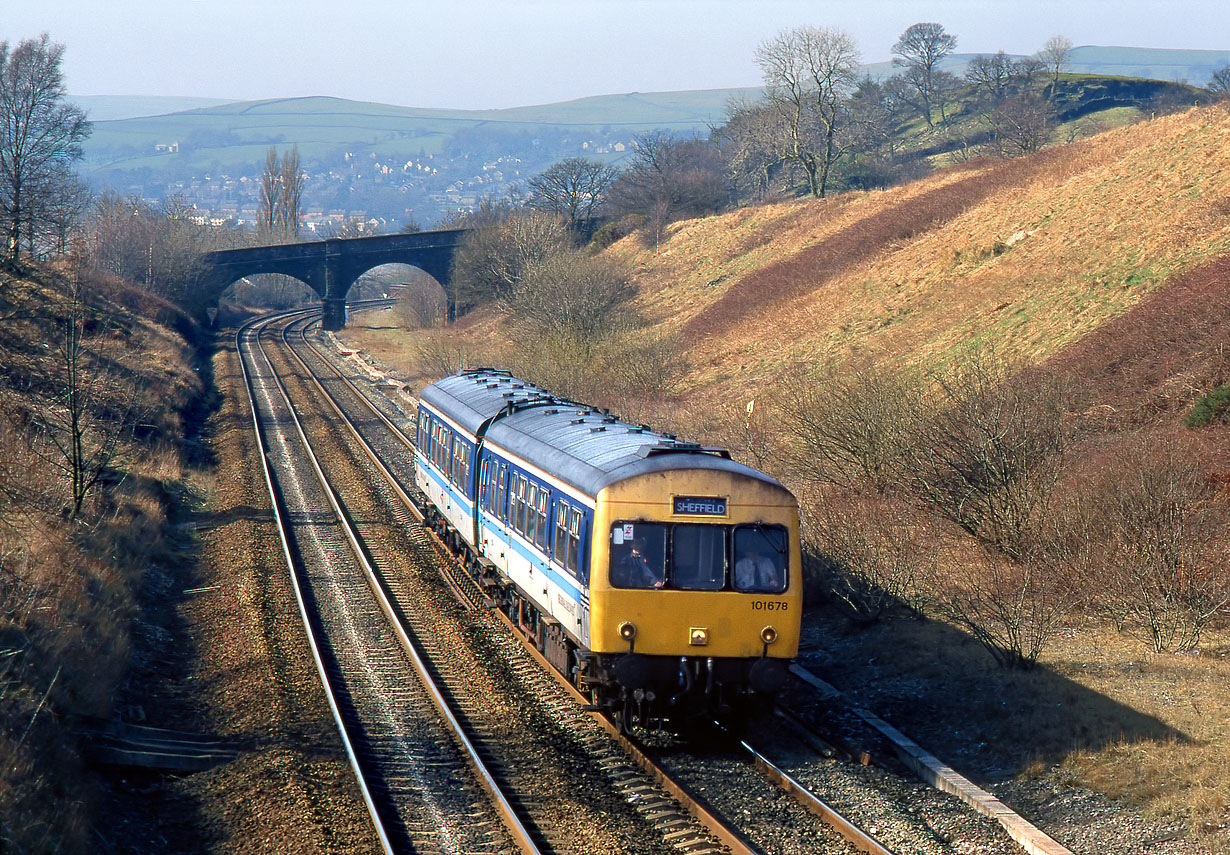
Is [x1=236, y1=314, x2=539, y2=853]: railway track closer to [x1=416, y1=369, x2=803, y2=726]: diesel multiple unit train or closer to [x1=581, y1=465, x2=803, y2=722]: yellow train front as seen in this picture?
[x1=416, y1=369, x2=803, y2=726]: diesel multiple unit train

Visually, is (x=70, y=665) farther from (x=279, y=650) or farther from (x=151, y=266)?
(x=151, y=266)

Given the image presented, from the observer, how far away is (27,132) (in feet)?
155

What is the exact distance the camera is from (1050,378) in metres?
19.7

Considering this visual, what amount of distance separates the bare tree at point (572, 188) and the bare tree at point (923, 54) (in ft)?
157

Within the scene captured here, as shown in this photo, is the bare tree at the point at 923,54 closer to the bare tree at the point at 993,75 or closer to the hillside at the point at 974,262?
the bare tree at the point at 993,75

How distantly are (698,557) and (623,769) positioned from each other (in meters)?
2.19

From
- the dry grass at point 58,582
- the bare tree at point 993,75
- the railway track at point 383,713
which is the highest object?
the bare tree at point 993,75

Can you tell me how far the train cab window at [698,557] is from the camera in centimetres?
1141

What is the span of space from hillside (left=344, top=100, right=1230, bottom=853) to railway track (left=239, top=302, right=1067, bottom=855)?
69.7 inches

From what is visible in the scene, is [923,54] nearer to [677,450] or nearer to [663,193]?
[663,193]

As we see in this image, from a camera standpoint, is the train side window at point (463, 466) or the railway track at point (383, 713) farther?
the train side window at point (463, 466)

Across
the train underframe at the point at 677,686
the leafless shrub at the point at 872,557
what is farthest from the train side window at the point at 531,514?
the leafless shrub at the point at 872,557

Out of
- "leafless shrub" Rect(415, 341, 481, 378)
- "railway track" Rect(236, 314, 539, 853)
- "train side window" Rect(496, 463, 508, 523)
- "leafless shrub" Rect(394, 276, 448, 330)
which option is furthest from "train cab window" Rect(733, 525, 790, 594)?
"leafless shrub" Rect(394, 276, 448, 330)

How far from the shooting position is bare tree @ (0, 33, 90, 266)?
46719 millimetres
